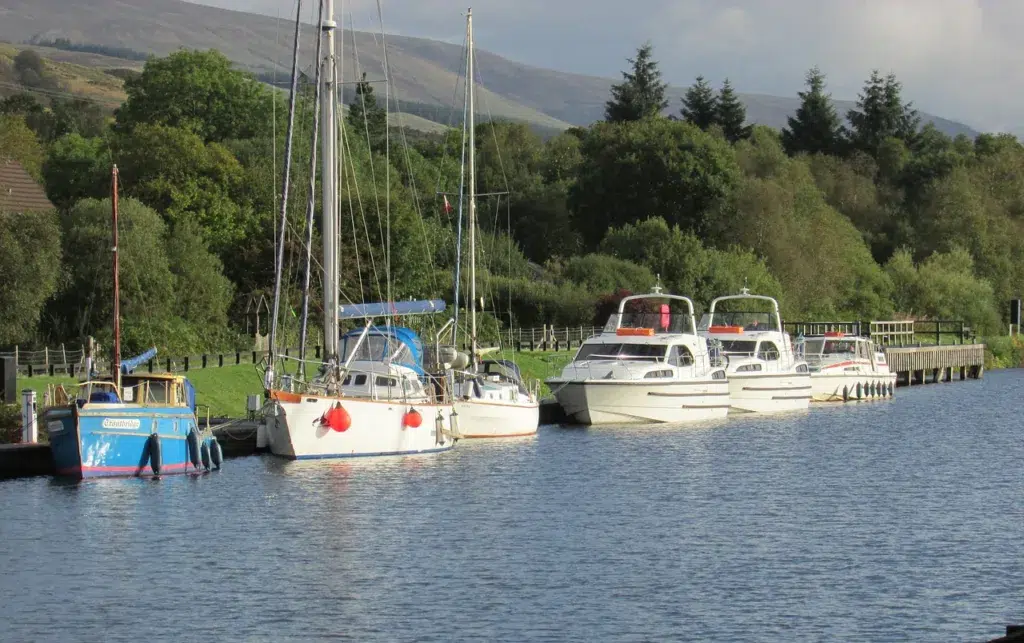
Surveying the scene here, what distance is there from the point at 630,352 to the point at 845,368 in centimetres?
2233

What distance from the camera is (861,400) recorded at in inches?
3393

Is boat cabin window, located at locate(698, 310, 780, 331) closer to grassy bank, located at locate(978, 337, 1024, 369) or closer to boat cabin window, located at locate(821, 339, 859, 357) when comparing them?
boat cabin window, located at locate(821, 339, 859, 357)

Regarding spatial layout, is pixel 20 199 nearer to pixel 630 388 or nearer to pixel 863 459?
pixel 630 388

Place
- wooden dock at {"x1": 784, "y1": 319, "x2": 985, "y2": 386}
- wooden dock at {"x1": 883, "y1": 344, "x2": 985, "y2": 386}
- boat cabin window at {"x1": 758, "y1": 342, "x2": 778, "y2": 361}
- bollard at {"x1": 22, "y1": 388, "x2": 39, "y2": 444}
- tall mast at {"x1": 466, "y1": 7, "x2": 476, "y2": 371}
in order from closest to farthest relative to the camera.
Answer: bollard at {"x1": 22, "y1": 388, "x2": 39, "y2": 444}, tall mast at {"x1": 466, "y1": 7, "x2": 476, "y2": 371}, boat cabin window at {"x1": 758, "y1": 342, "x2": 778, "y2": 361}, wooden dock at {"x1": 883, "y1": 344, "x2": 985, "y2": 386}, wooden dock at {"x1": 784, "y1": 319, "x2": 985, "y2": 386}

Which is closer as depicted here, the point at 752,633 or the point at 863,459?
the point at 752,633

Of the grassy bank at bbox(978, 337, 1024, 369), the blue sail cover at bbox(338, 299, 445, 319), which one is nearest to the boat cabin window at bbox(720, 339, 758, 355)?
the blue sail cover at bbox(338, 299, 445, 319)

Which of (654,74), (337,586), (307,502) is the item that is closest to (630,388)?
(307,502)

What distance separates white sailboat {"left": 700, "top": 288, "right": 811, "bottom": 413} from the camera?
243ft

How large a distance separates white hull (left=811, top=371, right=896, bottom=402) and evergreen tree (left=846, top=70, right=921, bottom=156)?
280ft

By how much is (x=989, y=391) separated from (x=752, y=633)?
235 ft

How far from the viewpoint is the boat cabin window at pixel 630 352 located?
66.7 m

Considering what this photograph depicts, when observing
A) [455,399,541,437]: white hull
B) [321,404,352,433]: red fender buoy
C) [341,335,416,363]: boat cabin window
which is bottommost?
[455,399,541,437]: white hull

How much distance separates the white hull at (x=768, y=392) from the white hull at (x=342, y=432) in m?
24.4

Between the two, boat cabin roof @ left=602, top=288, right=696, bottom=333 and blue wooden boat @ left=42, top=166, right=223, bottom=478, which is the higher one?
boat cabin roof @ left=602, top=288, right=696, bottom=333
